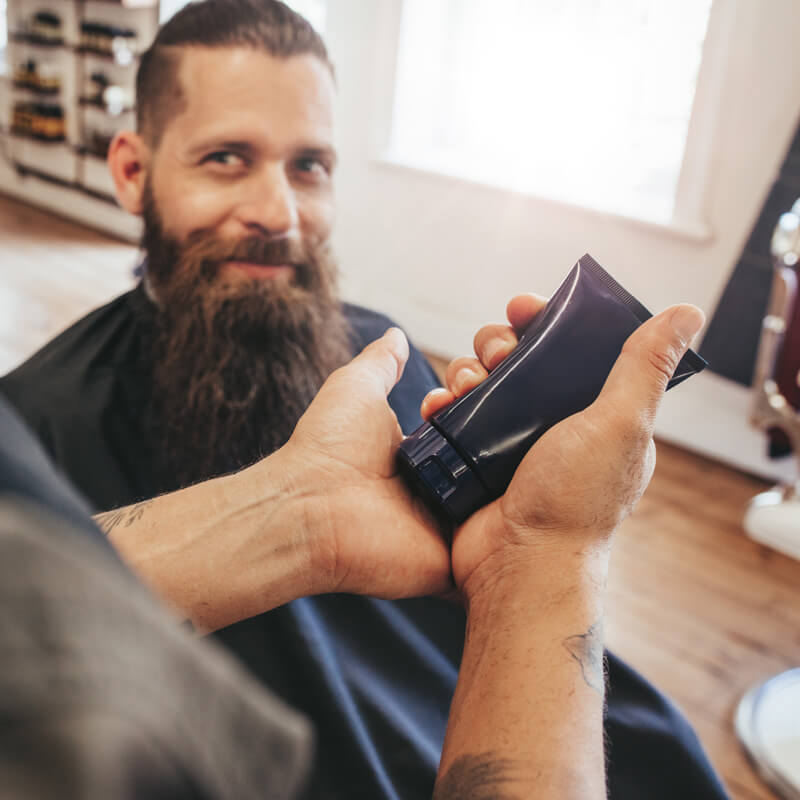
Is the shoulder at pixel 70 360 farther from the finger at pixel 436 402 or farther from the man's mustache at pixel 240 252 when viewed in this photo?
the finger at pixel 436 402

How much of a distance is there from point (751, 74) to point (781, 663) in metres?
1.89

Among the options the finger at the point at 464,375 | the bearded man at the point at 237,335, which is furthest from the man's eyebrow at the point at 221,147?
the finger at the point at 464,375

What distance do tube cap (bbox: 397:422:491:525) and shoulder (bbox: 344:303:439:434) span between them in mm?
417

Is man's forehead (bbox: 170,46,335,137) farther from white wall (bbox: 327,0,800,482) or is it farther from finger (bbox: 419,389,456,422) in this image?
white wall (bbox: 327,0,800,482)

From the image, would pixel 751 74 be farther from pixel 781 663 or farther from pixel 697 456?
pixel 781 663

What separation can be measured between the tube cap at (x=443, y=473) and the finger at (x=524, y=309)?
0.19m

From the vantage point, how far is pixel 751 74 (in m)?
2.48

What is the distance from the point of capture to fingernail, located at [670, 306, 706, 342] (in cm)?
66

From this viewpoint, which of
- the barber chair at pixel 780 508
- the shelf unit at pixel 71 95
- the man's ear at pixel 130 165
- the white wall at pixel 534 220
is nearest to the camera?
the man's ear at pixel 130 165

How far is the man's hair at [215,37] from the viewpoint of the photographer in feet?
3.80

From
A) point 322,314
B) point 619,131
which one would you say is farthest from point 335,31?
point 322,314

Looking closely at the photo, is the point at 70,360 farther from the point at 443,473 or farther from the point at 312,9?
the point at 312,9

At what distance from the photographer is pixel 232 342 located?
4.00ft

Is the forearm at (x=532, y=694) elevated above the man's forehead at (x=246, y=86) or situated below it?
below
